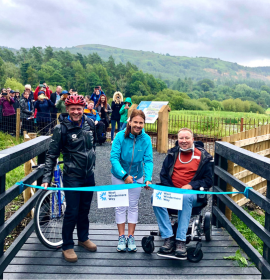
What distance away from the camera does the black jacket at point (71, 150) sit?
353cm

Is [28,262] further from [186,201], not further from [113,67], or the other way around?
[113,67]

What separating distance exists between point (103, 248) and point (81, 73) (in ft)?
417

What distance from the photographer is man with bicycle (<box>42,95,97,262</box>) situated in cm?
353

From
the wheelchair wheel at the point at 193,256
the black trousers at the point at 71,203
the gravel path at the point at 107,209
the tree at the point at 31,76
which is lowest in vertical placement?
the gravel path at the point at 107,209

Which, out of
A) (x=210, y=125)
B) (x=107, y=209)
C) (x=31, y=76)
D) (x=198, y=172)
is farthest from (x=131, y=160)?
(x=31, y=76)

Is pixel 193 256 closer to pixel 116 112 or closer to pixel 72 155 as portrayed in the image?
pixel 72 155

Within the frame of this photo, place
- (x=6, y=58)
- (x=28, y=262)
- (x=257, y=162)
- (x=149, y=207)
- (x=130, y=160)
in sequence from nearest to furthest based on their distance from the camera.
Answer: (x=257, y=162)
(x=28, y=262)
(x=130, y=160)
(x=149, y=207)
(x=6, y=58)

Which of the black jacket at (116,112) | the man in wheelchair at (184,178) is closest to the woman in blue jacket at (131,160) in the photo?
the man in wheelchair at (184,178)

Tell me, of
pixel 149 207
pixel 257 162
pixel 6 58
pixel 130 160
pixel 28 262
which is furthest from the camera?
pixel 6 58

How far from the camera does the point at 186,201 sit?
146 inches

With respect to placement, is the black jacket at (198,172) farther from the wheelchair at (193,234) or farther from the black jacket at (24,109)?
the black jacket at (24,109)

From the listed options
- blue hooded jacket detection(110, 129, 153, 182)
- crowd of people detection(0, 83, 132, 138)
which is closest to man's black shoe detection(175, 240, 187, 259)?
blue hooded jacket detection(110, 129, 153, 182)

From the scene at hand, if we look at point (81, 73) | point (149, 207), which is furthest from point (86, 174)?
point (81, 73)

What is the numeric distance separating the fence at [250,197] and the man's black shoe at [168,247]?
773 millimetres
